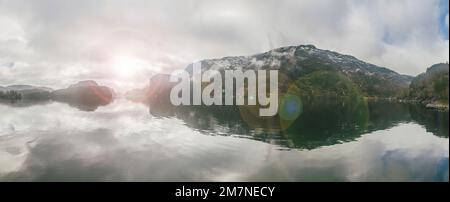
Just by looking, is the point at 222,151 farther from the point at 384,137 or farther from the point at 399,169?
the point at 384,137

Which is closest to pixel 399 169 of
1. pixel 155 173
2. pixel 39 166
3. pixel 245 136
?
pixel 155 173

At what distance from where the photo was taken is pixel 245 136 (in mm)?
48781
